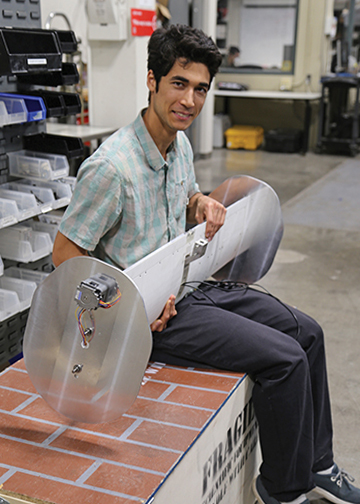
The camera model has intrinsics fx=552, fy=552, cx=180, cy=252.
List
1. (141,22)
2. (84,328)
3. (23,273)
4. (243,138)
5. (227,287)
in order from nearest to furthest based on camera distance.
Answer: (84,328) < (227,287) < (23,273) < (141,22) < (243,138)

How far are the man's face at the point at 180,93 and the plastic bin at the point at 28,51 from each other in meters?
0.54

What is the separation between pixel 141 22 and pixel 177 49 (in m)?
2.36

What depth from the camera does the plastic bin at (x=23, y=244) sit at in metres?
2.13

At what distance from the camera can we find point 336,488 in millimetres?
1674

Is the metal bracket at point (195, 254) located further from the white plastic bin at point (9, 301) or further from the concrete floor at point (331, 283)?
the concrete floor at point (331, 283)

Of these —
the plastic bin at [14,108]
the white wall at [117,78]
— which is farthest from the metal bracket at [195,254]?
the white wall at [117,78]

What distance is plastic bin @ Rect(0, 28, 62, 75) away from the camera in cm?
179

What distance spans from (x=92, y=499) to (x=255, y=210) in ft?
3.51

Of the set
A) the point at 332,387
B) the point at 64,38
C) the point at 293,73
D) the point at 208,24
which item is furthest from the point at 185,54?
the point at 293,73

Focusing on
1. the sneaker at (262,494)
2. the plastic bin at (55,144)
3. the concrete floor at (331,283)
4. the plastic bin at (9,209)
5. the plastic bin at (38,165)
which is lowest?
the concrete floor at (331,283)

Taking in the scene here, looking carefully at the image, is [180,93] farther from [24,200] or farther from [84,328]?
[24,200]

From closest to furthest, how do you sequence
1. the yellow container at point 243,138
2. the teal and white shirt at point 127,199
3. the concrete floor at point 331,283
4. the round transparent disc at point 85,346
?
the round transparent disc at point 85,346 < the teal and white shirt at point 127,199 < the concrete floor at point 331,283 < the yellow container at point 243,138

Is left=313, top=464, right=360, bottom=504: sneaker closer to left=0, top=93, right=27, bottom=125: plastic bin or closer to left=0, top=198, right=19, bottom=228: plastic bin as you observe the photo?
left=0, top=198, right=19, bottom=228: plastic bin

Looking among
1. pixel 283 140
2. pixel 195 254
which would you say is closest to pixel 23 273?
pixel 195 254
